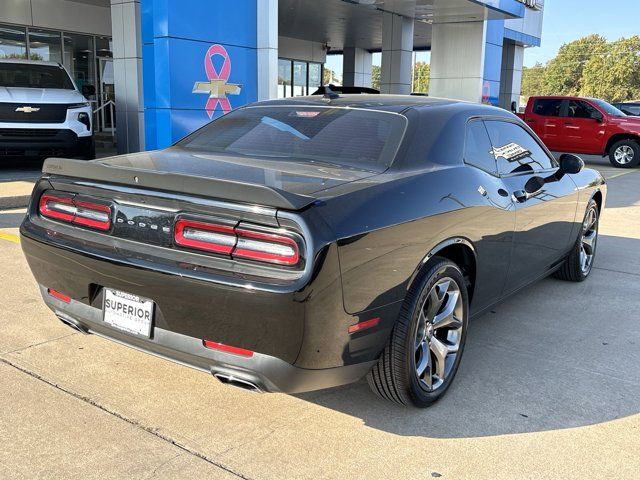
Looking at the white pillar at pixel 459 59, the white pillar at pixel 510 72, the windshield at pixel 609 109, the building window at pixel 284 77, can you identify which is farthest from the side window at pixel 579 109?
the building window at pixel 284 77

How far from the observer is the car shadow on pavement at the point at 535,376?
3.07 m

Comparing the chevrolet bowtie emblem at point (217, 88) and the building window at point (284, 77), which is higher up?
the building window at point (284, 77)

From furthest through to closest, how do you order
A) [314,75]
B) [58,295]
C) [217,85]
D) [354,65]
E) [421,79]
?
[421,79]
[354,65]
[314,75]
[217,85]
[58,295]

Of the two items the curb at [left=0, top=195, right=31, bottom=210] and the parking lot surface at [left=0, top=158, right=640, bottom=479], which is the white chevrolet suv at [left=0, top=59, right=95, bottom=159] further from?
the parking lot surface at [left=0, top=158, right=640, bottom=479]

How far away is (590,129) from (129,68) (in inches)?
479

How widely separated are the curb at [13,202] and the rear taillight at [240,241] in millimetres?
6606

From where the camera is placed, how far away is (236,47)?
32.9ft

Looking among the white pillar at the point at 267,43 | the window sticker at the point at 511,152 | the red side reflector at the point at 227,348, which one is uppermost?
the white pillar at the point at 267,43

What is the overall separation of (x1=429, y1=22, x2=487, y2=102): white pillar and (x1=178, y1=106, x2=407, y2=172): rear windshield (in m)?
14.9

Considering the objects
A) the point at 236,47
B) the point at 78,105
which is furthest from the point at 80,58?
the point at 236,47

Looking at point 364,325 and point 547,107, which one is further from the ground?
point 547,107

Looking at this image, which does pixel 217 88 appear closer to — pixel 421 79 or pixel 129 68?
pixel 129 68

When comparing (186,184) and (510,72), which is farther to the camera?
(510,72)

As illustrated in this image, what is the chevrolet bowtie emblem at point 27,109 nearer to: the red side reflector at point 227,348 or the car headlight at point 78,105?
the car headlight at point 78,105
